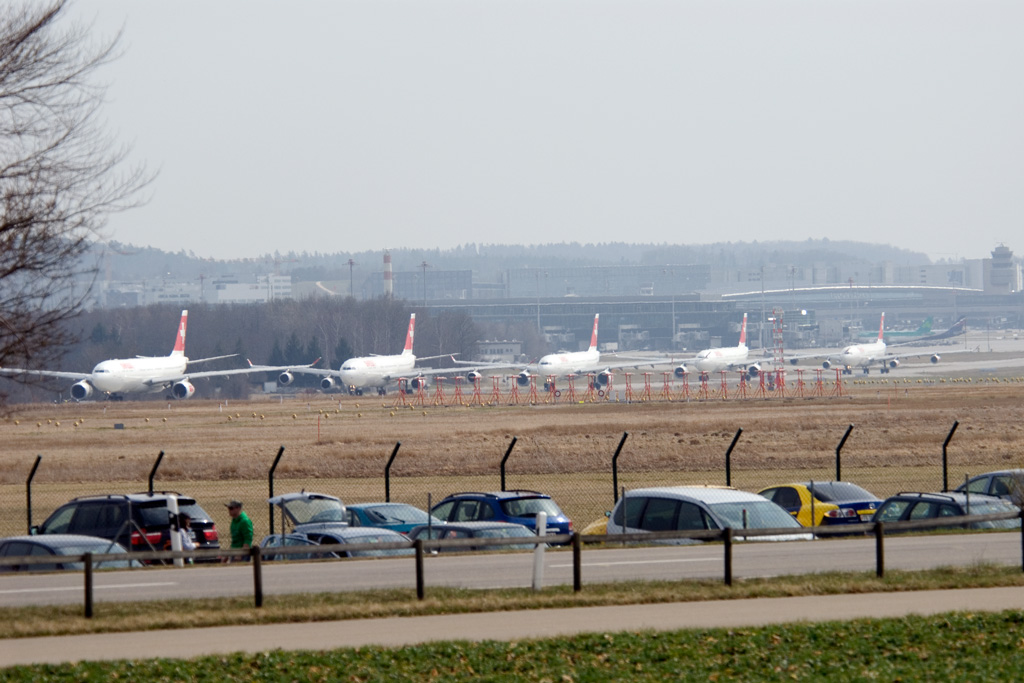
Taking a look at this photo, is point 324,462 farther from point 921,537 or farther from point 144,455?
point 921,537

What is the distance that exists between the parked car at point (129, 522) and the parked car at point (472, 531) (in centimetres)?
367

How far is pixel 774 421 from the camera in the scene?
5597 centimetres

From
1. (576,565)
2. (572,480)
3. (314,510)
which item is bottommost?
(572,480)

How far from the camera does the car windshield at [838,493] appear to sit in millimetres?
23297

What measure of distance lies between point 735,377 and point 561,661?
136087 millimetres

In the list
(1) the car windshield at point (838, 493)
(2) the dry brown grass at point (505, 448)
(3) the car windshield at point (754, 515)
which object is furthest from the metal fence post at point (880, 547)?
(2) the dry brown grass at point (505, 448)

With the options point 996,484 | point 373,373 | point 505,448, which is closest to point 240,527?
point 996,484

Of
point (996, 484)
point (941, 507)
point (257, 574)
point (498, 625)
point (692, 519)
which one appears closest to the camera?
point (498, 625)

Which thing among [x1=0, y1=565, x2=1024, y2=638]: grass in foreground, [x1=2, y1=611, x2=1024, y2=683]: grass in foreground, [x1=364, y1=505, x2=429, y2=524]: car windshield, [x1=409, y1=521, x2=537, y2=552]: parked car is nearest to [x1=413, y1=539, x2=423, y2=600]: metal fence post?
[x1=0, y1=565, x2=1024, y2=638]: grass in foreground

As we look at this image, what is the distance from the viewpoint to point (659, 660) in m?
11.5

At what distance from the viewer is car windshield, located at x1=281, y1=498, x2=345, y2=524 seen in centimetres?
2248

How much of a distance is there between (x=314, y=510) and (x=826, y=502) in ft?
30.5

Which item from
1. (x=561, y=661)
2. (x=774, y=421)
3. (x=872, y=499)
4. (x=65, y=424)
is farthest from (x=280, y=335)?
(x=561, y=661)

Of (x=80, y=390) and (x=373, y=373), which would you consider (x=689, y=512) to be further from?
(x=373, y=373)
